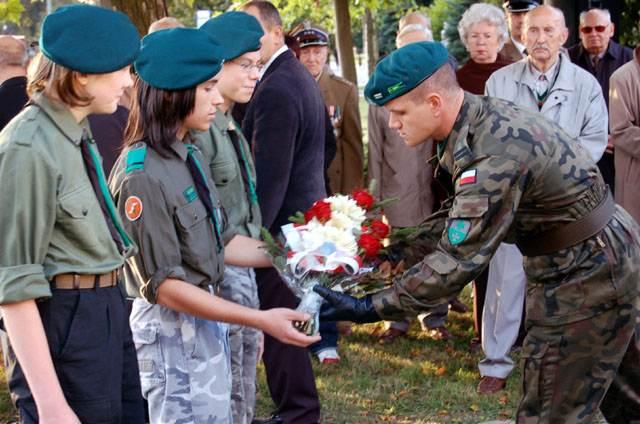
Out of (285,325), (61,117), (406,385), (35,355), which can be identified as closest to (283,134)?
(285,325)

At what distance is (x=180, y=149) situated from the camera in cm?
406

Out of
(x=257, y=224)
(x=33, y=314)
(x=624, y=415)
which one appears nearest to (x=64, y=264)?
(x=33, y=314)

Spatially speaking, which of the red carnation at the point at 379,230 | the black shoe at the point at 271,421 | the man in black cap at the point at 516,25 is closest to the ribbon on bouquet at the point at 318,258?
the red carnation at the point at 379,230

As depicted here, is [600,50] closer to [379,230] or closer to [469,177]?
[379,230]

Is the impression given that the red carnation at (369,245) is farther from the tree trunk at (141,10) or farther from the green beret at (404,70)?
the tree trunk at (141,10)

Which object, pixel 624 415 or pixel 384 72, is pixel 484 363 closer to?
pixel 624 415

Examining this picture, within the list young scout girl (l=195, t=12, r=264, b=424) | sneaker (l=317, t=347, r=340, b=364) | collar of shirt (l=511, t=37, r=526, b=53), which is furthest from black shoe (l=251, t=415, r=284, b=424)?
collar of shirt (l=511, t=37, r=526, b=53)

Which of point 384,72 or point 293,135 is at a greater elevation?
point 384,72

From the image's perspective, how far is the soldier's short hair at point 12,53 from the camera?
6820mm

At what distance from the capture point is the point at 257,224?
5.04 m

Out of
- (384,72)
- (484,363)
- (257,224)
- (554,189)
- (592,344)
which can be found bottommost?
(484,363)

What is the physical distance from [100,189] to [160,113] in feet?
2.38

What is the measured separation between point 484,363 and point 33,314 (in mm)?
4390

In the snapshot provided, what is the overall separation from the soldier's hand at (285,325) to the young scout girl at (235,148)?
906mm
